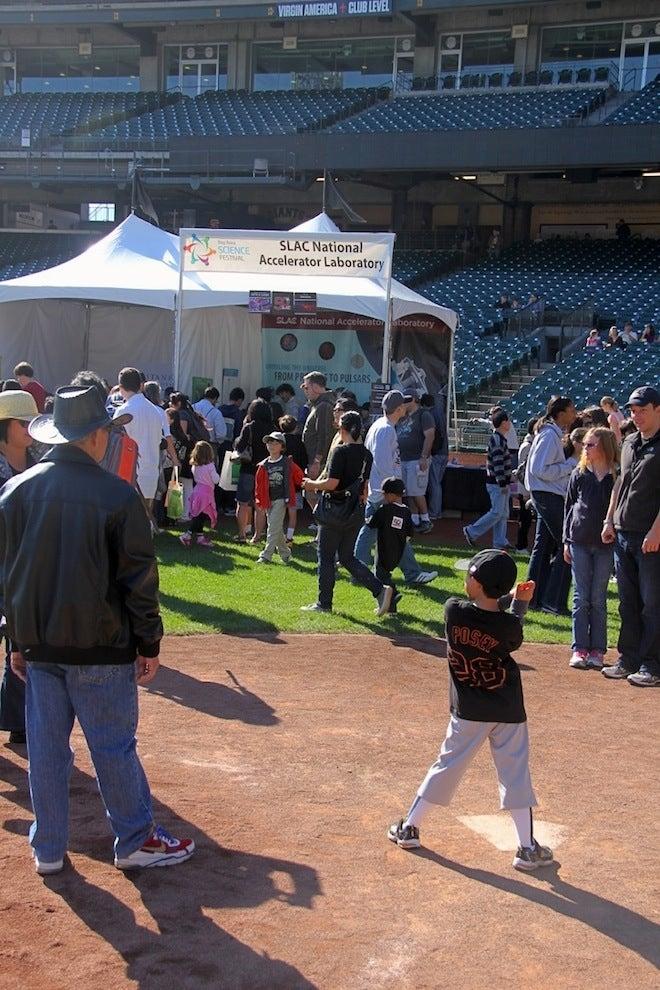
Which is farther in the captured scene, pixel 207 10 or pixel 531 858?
pixel 207 10

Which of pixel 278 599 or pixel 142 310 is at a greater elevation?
pixel 142 310

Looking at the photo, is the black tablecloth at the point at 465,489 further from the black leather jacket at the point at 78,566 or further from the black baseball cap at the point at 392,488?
the black leather jacket at the point at 78,566

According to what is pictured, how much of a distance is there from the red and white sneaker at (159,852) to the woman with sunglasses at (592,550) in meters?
4.48

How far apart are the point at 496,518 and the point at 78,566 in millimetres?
9241

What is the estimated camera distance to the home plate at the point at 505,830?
515cm

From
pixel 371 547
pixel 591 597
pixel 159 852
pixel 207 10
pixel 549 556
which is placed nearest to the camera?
pixel 159 852

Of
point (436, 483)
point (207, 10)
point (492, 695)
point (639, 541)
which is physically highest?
point (207, 10)

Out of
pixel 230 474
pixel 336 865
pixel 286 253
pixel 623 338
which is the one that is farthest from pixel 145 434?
pixel 623 338

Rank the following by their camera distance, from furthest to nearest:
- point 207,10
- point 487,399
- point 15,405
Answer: point 207,10, point 487,399, point 15,405

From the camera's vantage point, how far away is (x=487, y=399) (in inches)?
906

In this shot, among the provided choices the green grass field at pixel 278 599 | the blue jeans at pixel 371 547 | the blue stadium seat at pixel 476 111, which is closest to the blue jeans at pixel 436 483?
the green grass field at pixel 278 599

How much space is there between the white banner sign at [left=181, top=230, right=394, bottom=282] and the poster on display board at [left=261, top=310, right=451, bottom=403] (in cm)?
193

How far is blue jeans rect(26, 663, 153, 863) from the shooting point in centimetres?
439

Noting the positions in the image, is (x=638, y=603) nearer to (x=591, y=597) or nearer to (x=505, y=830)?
(x=591, y=597)
